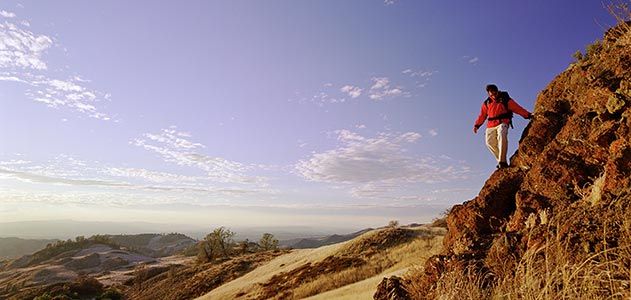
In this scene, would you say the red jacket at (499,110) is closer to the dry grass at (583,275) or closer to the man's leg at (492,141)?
the man's leg at (492,141)

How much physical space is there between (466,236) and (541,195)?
5.60 ft

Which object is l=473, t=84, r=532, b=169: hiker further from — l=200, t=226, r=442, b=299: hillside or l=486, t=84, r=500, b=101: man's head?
l=200, t=226, r=442, b=299: hillside

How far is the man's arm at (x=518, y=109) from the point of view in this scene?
10.7 meters

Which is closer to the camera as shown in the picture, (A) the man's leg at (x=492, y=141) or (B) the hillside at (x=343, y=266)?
(A) the man's leg at (x=492, y=141)

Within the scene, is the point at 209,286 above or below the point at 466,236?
below

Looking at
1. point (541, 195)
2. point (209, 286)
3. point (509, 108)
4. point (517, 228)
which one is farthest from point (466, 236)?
point (209, 286)

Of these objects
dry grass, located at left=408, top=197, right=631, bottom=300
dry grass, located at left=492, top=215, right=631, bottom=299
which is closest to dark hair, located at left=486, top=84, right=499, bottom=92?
dry grass, located at left=408, top=197, right=631, bottom=300

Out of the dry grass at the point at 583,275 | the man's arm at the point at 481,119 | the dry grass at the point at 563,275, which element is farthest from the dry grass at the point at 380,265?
the dry grass at the point at 583,275

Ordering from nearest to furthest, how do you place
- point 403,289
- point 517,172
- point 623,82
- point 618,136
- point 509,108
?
point 618,136
point 623,82
point 403,289
point 517,172
point 509,108

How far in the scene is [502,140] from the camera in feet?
35.1

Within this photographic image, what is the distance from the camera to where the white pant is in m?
10.7

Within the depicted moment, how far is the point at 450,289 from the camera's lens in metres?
6.51

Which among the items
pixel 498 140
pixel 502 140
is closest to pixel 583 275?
pixel 502 140

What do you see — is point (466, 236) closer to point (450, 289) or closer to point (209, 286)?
point (450, 289)
